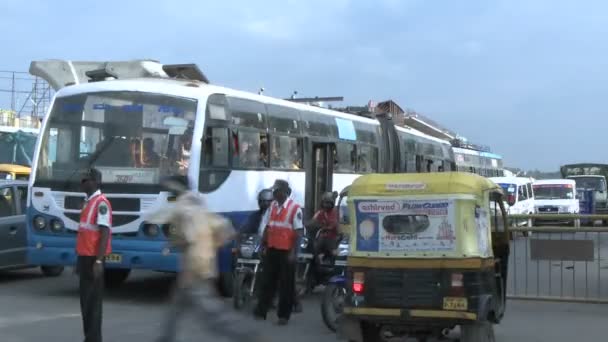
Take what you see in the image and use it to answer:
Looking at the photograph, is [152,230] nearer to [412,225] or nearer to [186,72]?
[186,72]

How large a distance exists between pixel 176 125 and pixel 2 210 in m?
3.82

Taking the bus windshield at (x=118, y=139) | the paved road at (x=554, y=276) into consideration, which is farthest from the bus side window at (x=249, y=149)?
the paved road at (x=554, y=276)

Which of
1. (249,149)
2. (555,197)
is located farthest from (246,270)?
(555,197)

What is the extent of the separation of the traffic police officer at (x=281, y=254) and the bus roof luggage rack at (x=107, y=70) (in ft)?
15.1

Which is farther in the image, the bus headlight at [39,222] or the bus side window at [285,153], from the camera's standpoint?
the bus side window at [285,153]

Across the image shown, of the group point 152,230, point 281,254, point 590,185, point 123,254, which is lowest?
point 123,254

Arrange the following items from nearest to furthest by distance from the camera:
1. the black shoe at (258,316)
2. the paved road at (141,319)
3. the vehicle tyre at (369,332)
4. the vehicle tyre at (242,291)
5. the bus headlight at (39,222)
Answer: the vehicle tyre at (369,332), the paved road at (141,319), the black shoe at (258,316), the vehicle tyre at (242,291), the bus headlight at (39,222)

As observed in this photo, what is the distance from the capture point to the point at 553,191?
113 feet

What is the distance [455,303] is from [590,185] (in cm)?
4010

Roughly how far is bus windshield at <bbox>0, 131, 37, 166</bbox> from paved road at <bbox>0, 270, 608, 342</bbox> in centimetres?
2104

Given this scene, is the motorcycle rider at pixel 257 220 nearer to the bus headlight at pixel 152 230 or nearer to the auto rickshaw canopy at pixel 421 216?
the bus headlight at pixel 152 230

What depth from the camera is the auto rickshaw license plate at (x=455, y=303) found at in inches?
311

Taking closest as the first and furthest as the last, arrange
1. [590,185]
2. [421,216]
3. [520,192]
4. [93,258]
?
1. [421,216]
2. [93,258]
3. [520,192]
4. [590,185]

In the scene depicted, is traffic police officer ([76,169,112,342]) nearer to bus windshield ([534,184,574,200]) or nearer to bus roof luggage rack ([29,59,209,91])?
bus roof luggage rack ([29,59,209,91])
